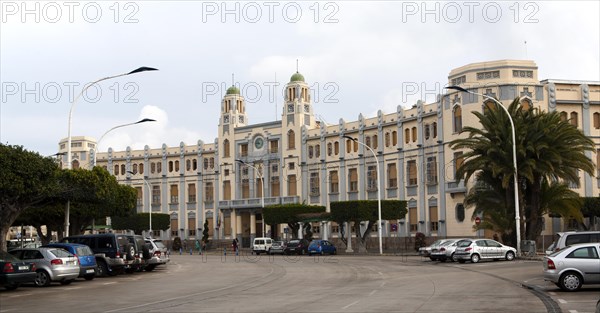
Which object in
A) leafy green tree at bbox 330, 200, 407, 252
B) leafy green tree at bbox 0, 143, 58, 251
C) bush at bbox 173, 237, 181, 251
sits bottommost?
bush at bbox 173, 237, 181, 251

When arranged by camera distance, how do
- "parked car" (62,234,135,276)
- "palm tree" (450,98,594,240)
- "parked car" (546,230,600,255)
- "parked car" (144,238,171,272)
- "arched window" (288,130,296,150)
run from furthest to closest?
"arched window" (288,130,296,150) → "palm tree" (450,98,594,240) → "parked car" (144,238,171,272) → "parked car" (62,234,135,276) → "parked car" (546,230,600,255)

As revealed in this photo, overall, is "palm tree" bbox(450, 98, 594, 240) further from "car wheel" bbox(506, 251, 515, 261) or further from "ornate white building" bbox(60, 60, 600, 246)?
"ornate white building" bbox(60, 60, 600, 246)

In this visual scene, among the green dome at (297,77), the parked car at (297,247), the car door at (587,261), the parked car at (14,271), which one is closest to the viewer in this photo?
the car door at (587,261)

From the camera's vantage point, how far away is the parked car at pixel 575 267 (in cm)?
2153

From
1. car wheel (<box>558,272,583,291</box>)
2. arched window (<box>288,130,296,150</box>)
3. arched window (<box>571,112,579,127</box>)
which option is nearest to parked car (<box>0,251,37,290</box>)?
car wheel (<box>558,272,583,291</box>)

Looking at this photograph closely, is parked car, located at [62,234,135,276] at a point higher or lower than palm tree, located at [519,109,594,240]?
lower

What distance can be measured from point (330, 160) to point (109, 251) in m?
47.5

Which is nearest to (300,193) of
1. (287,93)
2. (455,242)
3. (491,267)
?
(287,93)

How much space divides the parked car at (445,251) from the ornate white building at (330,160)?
38.6 ft

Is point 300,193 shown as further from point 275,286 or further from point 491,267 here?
point 275,286

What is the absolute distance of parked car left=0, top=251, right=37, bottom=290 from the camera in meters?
24.7

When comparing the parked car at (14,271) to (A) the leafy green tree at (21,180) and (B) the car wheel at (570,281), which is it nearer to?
(A) the leafy green tree at (21,180)

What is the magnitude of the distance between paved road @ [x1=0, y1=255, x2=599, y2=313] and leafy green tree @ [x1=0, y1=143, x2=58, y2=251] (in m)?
4.70

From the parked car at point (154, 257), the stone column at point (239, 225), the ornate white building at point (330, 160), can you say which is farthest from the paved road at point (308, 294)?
the stone column at point (239, 225)
